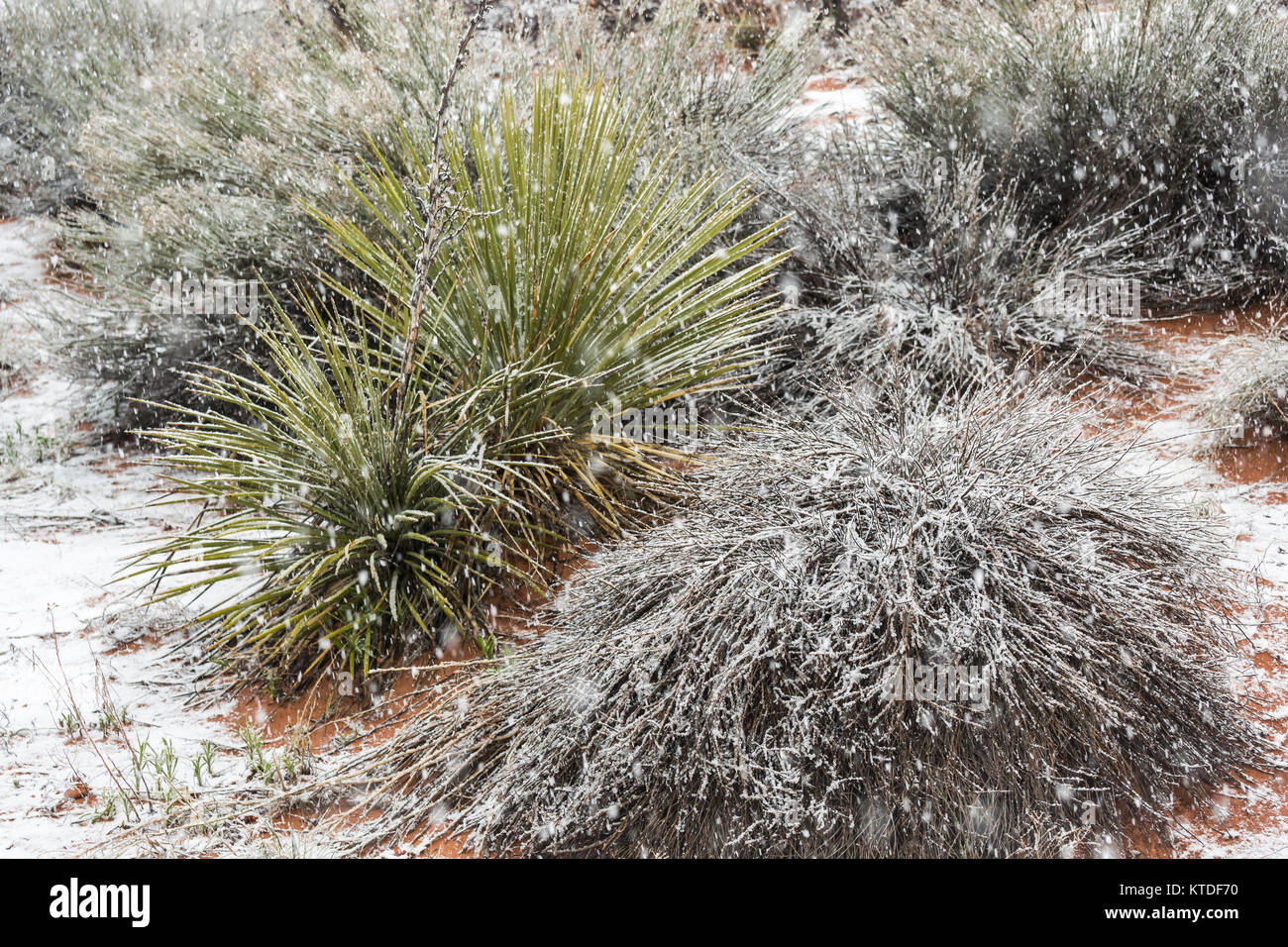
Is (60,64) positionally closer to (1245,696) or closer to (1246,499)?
(1246,499)

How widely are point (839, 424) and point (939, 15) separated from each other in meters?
4.50

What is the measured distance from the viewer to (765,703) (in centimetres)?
226

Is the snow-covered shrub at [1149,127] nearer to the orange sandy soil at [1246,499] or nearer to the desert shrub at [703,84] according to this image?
the orange sandy soil at [1246,499]

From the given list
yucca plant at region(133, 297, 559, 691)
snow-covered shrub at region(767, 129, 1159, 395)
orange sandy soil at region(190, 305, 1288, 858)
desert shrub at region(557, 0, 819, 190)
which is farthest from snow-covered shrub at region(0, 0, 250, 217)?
orange sandy soil at region(190, 305, 1288, 858)

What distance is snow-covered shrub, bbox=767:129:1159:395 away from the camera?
167 inches

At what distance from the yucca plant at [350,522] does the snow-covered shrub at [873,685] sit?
1.56 ft

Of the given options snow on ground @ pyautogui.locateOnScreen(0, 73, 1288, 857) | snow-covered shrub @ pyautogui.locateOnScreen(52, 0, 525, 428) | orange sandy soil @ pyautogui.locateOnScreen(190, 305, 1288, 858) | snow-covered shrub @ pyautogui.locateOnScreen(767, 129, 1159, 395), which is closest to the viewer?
orange sandy soil @ pyautogui.locateOnScreen(190, 305, 1288, 858)

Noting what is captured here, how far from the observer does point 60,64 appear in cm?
865

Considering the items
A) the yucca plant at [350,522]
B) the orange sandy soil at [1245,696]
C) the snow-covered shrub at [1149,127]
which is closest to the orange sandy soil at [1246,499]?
the orange sandy soil at [1245,696]

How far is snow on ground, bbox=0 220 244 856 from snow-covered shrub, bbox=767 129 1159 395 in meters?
2.71

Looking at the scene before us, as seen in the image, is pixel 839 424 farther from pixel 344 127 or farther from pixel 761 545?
pixel 344 127

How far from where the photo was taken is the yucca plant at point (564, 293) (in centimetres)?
334

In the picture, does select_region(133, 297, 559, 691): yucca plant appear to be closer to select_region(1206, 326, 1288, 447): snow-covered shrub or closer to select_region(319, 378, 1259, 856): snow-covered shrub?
select_region(319, 378, 1259, 856): snow-covered shrub
